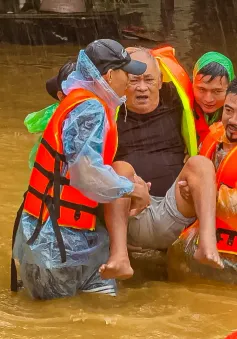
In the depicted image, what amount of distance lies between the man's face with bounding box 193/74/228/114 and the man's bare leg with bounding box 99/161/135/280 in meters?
0.93

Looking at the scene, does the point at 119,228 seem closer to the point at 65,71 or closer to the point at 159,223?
the point at 159,223

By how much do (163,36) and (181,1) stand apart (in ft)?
18.9

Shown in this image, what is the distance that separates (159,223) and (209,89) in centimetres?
96

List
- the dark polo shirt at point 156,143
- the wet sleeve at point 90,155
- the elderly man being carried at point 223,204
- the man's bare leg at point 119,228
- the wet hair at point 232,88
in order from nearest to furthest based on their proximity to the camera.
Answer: the wet sleeve at point 90,155, the man's bare leg at point 119,228, the elderly man being carried at point 223,204, the wet hair at point 232,88, the dark polo shirt at point 156,143

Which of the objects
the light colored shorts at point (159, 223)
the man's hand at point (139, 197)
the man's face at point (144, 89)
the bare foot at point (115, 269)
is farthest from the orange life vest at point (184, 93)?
the bare foot at point (115, 269)

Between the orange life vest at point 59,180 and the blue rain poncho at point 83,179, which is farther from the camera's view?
the orange life vest at point 59,180

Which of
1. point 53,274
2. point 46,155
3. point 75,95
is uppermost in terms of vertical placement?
point 75,95

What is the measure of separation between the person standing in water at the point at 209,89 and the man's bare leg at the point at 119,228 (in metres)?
0.93

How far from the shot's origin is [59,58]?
12.9m

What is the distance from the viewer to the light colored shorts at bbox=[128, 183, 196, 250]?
480 cm

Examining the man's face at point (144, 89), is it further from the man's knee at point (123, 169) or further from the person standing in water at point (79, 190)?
the man's knee at point (123, 169)

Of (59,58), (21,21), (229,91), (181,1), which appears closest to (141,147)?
(229,91)

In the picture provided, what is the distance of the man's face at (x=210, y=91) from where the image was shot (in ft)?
17.2

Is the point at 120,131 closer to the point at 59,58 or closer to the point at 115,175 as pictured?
the point at 115,175
